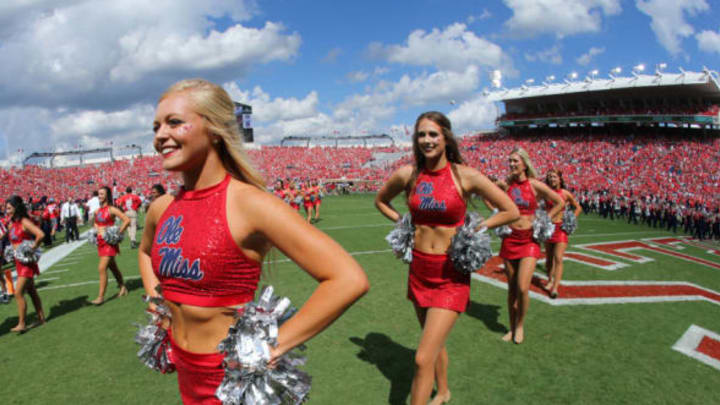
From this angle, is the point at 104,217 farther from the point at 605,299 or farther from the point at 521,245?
the point at 605,299

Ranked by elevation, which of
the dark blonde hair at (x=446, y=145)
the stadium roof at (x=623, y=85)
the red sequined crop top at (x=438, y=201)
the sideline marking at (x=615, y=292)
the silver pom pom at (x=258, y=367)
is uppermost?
the stadium roof at (x=623, y=85)

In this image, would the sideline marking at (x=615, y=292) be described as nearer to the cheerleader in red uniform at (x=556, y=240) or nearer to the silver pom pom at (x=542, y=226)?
the cheerleader in red uniform at (x=556, y=240)

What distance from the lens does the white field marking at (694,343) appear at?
4555 millimetres

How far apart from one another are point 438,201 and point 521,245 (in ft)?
7.18

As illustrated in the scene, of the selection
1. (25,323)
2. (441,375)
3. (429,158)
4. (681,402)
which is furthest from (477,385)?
(25,323)

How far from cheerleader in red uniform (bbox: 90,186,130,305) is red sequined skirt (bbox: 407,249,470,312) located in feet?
18.3

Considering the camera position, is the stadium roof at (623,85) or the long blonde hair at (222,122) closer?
the long blonde hair at (222,122)

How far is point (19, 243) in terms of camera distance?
6133 mm

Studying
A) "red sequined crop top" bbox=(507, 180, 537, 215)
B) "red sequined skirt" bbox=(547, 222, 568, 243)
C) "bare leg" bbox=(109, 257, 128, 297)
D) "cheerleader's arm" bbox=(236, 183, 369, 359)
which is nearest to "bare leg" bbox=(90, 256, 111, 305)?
"bare leg" bbox=(109, 257, 128, 297)

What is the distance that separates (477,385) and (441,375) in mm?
581

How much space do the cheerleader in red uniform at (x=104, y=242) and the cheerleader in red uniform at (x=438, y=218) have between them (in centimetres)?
548

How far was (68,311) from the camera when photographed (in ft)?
22.2

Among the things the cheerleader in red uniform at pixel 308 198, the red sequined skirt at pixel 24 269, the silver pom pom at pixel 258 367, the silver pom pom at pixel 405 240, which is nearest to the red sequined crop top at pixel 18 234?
the red sequined skirt at pixel 24 269

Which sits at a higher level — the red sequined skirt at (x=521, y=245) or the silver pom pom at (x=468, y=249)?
the silver pom pom at (x=468, y=249)
